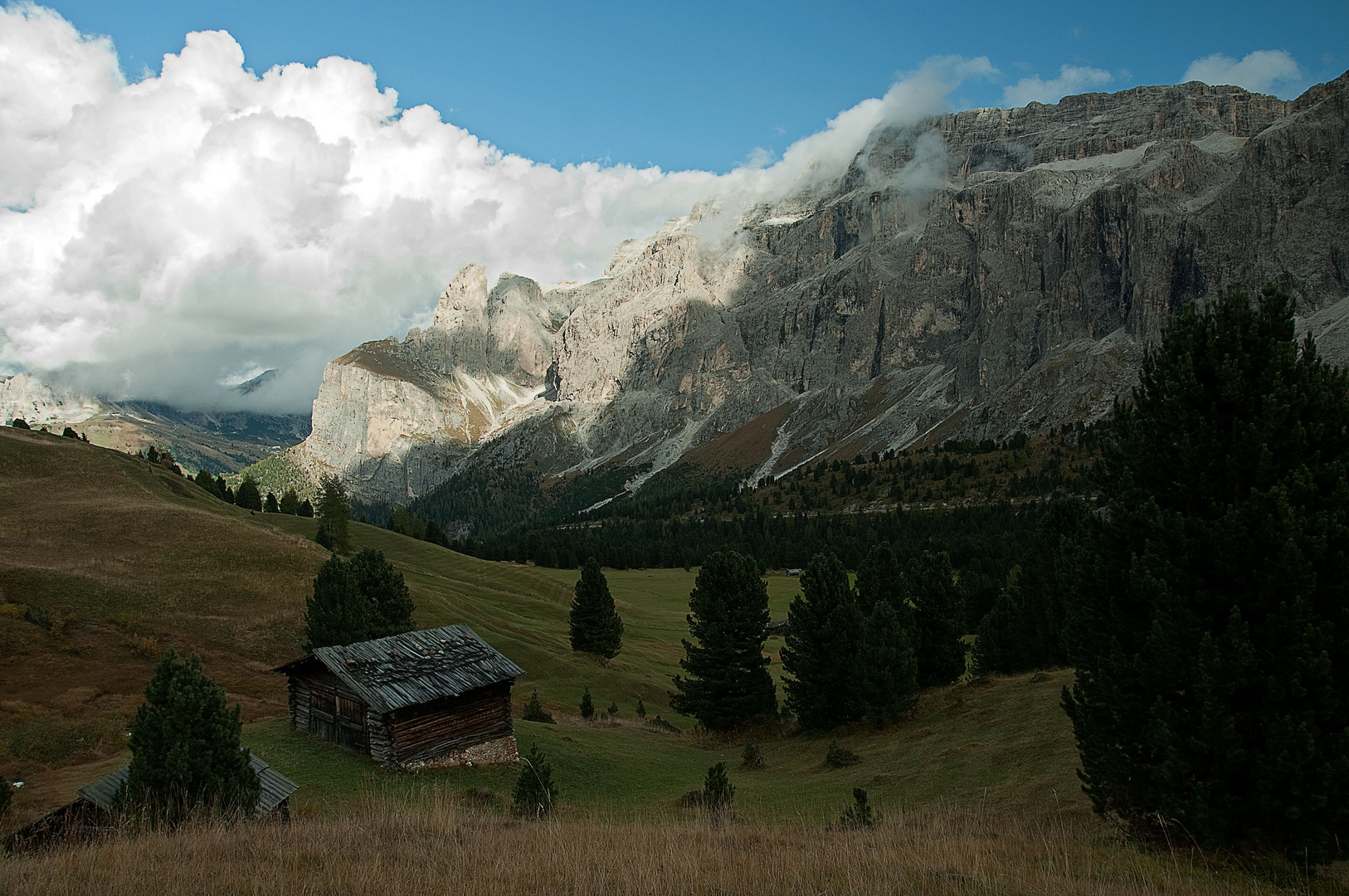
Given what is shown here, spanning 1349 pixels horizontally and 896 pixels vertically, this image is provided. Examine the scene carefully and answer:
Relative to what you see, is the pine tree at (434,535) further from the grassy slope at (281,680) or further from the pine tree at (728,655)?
the pine tree at (728,655)

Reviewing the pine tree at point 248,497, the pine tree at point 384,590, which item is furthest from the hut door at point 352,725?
the pine tree at point 248,497

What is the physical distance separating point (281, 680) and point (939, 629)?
3451 centimetres

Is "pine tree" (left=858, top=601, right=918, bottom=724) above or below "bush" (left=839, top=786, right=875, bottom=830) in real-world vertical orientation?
below

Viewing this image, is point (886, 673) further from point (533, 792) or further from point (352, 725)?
point (352, 725)

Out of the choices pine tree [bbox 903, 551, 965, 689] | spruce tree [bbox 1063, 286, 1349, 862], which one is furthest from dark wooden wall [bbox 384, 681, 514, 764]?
pine tree [bbox 903, 551, 965, 689]

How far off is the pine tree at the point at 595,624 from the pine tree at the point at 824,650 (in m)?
19.1

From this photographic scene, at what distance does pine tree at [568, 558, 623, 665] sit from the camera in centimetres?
5384

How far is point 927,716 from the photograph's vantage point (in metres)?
33.2

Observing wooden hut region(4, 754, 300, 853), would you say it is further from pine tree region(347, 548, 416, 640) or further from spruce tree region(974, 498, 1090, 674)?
spruce tree region(974, 498, 1090, 674)

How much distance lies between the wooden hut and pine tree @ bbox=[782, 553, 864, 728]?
2508cm

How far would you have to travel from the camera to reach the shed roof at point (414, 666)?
82.8 feet

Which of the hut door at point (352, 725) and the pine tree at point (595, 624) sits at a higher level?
the hut door at point (352, 725)

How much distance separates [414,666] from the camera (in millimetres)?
26922

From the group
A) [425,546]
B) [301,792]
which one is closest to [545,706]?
[301,792]
